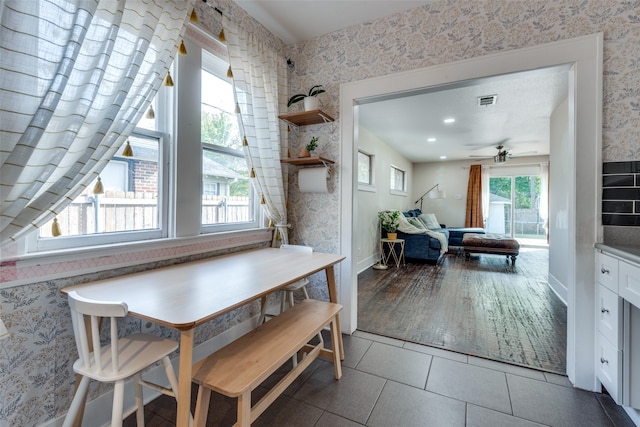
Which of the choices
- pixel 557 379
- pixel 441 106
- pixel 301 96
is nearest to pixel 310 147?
pixel 301 96

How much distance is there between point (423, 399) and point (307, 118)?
88.6 inches

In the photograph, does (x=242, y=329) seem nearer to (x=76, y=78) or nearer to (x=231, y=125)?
(x=231, y=125)

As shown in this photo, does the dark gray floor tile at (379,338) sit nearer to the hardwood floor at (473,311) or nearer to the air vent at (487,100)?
the hardwood floor at (473,311)

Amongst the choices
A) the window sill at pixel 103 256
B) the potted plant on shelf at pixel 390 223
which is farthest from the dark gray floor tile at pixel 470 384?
the potted plant on shelf at pixel 390 223

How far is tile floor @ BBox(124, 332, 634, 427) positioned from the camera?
1.45m

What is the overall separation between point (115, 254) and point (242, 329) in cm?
115

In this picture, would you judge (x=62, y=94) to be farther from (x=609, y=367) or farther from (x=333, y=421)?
(x=609, y=367)

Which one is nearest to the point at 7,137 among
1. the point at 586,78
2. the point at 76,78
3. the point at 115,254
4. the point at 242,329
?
the point at 76,78

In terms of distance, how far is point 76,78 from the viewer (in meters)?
1.15

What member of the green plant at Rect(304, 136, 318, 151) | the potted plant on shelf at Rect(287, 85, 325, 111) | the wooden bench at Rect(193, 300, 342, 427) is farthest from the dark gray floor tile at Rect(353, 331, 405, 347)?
the potted plant on shelf at Rect(287, 85, 325, 111)

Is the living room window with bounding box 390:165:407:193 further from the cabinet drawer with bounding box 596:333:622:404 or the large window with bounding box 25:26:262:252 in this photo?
the cabinet drawer with bounding box 596:333:622:404

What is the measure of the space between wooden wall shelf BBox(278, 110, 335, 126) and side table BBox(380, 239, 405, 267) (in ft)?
10.4

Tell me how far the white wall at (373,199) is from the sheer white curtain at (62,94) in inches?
125

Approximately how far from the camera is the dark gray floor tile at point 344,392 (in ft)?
4.99
